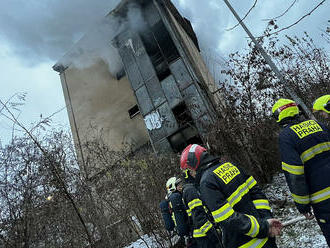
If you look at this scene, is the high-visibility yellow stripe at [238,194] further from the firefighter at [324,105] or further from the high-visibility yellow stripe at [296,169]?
the firefighter at [324,105]

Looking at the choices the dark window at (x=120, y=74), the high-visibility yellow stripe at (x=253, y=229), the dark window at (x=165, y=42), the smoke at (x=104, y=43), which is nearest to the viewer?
the high-visibility yellow stripe at (x=253, y=229)

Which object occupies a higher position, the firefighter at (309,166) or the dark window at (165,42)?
the dark window at (165,42)

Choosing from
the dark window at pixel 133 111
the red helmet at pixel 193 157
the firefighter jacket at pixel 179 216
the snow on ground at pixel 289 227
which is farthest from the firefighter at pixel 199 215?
the dark window at pixel 133 111

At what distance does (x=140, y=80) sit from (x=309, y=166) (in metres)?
12.3

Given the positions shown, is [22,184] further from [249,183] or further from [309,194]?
[309,194]

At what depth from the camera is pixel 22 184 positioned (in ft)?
15.3

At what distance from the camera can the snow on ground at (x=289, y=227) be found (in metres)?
3.85

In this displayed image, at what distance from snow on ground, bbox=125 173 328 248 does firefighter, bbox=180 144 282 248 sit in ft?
Result: 7.41

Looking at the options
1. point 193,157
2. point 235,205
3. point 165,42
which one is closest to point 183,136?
point 165,42

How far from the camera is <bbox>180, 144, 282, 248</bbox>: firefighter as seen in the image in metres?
1.85

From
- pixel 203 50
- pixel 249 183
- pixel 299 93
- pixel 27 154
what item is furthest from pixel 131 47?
pixel 249 183

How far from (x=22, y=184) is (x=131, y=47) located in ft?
37.3

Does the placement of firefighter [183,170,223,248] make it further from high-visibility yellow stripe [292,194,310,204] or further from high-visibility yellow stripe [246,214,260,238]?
high-visibility yellow stripe [246,214,260,238]

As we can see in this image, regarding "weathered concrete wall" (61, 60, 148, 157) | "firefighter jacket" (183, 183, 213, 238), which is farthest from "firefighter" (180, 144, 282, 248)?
"weathered concrete wall" (61, 60, 148, 157)
